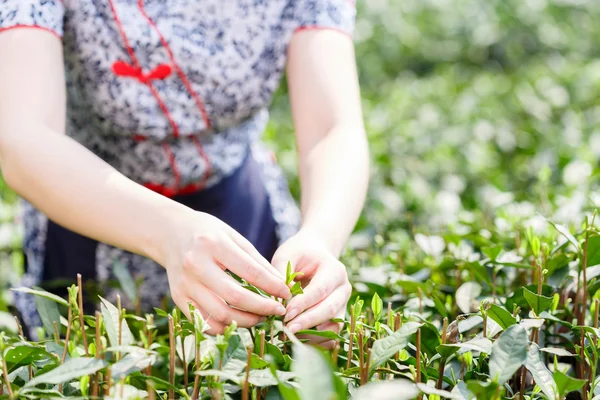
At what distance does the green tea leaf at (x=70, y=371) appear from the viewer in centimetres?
86

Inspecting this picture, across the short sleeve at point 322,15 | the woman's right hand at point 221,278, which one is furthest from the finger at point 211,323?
the short sleeve at point 322,15

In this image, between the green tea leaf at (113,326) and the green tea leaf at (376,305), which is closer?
the green tea leaf at (113,326)

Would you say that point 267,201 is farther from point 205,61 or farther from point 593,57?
point 593,57

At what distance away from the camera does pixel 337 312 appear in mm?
1116

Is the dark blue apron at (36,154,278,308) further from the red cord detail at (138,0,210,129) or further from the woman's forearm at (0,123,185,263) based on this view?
the woman's forearm at (0,123,185,263)

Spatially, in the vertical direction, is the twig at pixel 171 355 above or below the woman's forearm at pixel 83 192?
below

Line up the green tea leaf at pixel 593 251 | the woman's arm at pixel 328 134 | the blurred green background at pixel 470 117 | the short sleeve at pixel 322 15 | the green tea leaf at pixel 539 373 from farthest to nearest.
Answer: the blurred green background at pixel 470 117, the short sleeve at pixel 322 15, the woman's arm at pixel 328 134, the green tea leaf at pixel 593 251, the green tea leaf at pixel 539 373

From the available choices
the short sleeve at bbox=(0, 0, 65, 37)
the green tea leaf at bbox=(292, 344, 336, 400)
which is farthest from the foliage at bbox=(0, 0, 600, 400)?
the short sleeve at bbox=(0, 0, 65, 37)

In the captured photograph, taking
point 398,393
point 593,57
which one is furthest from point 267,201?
point 593,57

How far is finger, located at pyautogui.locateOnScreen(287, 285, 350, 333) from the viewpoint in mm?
1037

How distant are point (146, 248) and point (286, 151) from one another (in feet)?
5.10

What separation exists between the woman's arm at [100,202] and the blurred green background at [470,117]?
602 millimetres

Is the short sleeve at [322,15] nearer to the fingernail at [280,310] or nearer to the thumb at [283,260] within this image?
the thumb at [283,260]

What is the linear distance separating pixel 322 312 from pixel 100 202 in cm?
37
